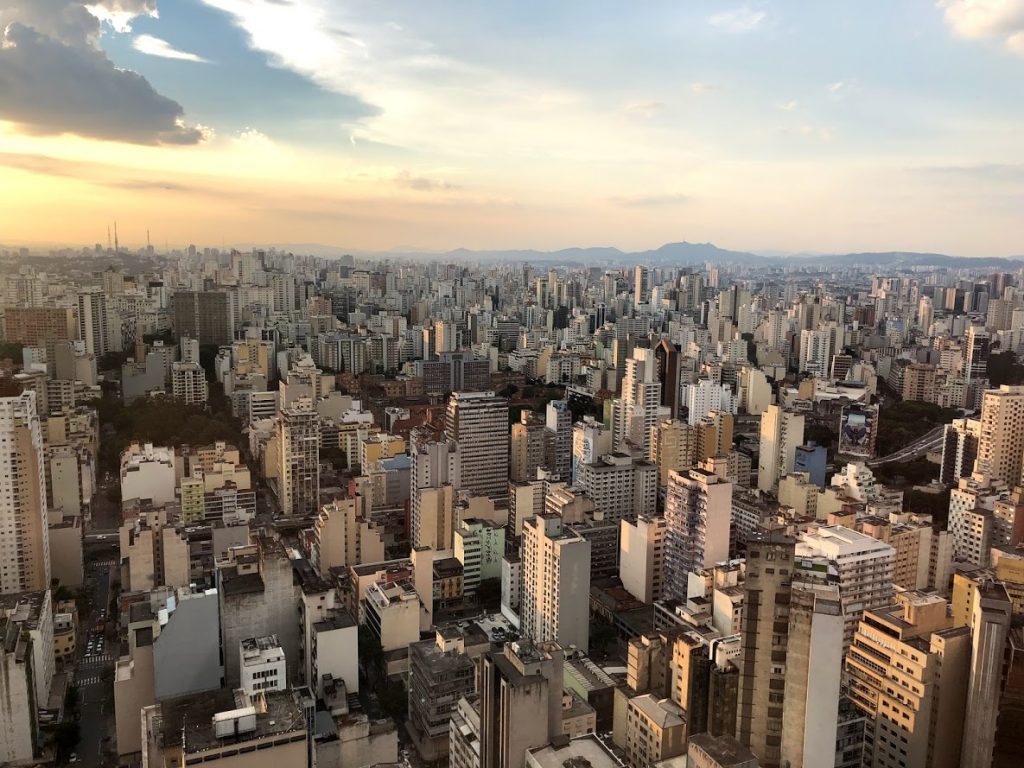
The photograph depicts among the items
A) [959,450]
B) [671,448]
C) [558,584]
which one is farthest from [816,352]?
[558,584]

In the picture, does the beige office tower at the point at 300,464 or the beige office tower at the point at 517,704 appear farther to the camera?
the beige office tower at the point at 300,464

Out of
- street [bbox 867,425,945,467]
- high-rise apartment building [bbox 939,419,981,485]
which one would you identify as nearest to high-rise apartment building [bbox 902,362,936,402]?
street [bbox 867,425,945,467]

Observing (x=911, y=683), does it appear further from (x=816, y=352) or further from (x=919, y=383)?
(x=816, y=352)

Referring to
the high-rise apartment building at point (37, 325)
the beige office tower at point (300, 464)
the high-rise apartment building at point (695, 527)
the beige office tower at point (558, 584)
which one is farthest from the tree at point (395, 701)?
the high-rise apartment building at point (37, 325)

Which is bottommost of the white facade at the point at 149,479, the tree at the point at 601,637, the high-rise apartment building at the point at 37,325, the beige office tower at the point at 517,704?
the tree at the point at 601,637

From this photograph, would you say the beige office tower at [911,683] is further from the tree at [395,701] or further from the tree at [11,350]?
the tree at [11,350]

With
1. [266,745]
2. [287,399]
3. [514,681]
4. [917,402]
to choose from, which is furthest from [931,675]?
[917,402]
